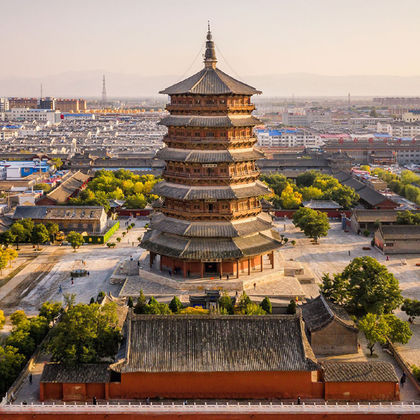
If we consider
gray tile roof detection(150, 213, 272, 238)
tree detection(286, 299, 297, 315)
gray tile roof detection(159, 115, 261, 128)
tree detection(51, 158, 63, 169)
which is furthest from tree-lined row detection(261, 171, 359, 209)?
tree detection(51, 158, 63, 169)

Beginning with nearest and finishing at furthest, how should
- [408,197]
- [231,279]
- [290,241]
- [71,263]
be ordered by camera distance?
[231,279] → [71,263] → [290,241] → [408,197]

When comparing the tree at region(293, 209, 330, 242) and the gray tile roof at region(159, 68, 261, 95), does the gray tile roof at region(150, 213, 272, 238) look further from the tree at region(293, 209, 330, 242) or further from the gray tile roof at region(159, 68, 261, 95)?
the tree at region(293, 209, 330, 242)

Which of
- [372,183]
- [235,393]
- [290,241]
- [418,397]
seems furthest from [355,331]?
[372,183]

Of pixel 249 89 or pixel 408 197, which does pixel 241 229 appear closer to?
pixel 249 89

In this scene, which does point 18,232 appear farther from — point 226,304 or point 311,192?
point 311,192

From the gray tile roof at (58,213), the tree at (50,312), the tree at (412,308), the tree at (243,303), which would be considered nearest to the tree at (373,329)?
the tree at (412,308)
